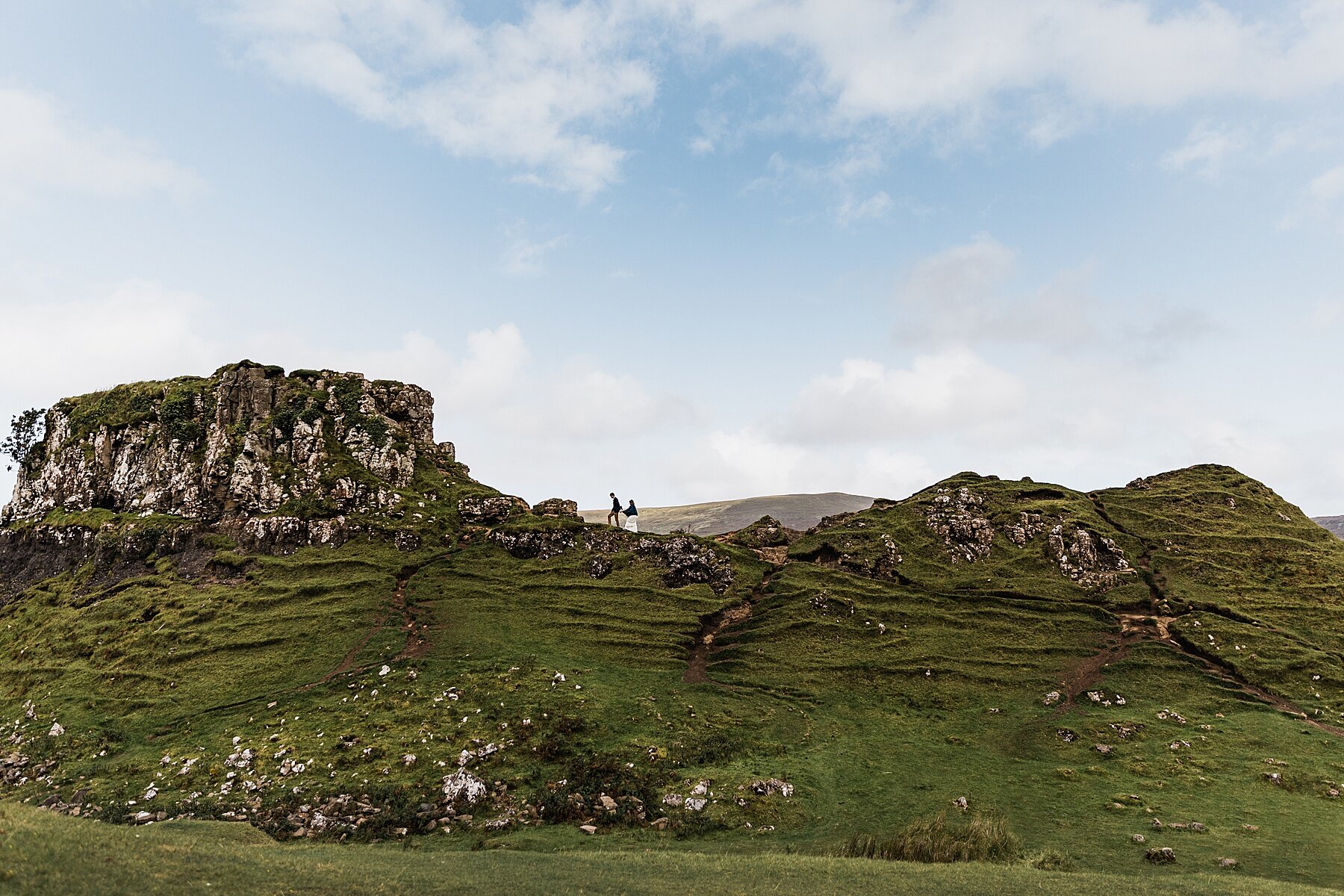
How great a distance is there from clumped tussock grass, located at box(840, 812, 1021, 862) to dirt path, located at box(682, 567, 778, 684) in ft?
68.6

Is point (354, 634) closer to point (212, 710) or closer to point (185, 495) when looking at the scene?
point (212, 710)

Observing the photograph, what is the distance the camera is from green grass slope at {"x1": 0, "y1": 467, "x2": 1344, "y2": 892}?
31.1 metres

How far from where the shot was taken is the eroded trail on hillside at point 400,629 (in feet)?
162

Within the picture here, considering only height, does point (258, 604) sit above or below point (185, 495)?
below

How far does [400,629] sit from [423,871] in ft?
109

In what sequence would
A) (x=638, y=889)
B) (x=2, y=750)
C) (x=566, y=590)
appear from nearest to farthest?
(x=638, y=889), (x=2, y=750), (x=566, y=590)

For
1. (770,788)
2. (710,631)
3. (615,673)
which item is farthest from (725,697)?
(770,788)

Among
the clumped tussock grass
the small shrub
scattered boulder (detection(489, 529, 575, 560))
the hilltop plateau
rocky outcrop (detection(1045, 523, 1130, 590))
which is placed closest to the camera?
the small shrub

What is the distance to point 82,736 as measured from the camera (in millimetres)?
42438

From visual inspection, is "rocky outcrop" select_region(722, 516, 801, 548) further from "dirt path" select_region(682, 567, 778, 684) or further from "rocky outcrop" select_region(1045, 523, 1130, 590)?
"rocky outcrop" select_region(1045, 523, 1130, 590)

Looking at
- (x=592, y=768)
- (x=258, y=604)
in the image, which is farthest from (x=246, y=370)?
(x=592, y=768)

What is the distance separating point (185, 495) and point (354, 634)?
30172mm

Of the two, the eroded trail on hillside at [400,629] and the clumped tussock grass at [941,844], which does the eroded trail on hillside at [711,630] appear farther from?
the clumped tussock grass at [941,844]

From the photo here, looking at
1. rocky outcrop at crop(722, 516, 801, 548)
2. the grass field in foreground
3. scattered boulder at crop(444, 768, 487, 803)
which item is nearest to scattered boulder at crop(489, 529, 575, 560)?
rocky outcrop at crop(722, 516, 801, 548)
